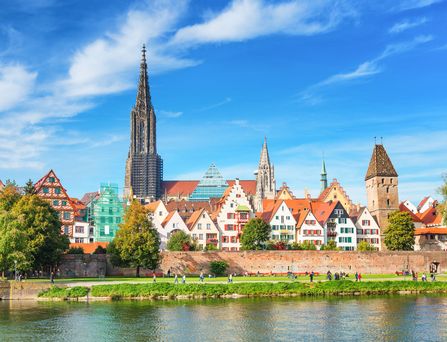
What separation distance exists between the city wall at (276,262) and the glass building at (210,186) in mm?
94441

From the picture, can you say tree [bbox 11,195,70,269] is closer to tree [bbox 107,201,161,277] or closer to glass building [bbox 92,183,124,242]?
tree [bbox 107,201,161,277]

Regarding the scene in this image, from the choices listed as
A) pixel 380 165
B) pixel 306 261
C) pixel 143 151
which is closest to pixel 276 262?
pixel 306 261

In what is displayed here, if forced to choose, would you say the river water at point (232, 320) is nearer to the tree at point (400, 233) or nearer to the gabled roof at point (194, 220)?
the tree at point (400, 233)

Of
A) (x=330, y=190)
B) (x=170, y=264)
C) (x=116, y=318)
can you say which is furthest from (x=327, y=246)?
(x=116, y=318)

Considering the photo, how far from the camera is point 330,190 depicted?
435ft

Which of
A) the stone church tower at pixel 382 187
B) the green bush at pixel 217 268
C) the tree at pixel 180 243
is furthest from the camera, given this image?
the stone church tower at pixel 382 187

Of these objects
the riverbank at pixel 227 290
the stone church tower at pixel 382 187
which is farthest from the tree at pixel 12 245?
the stone church tower at pixel 382 187

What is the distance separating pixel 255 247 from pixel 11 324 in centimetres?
5387

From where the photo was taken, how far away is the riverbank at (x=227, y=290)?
56.3m

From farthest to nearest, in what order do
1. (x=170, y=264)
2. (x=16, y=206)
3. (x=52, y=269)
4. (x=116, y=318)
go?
(x=170, y=264) → (x=52, y=269) → (x=16, y=206) → (x=116, y=318)

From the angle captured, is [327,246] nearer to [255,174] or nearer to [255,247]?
[255,247]

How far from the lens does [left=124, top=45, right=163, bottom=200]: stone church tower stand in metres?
187

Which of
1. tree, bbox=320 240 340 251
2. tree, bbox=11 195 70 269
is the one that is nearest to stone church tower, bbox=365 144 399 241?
Result: tree, bbox=320 240 340 251

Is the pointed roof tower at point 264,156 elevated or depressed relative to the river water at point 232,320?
elevated
